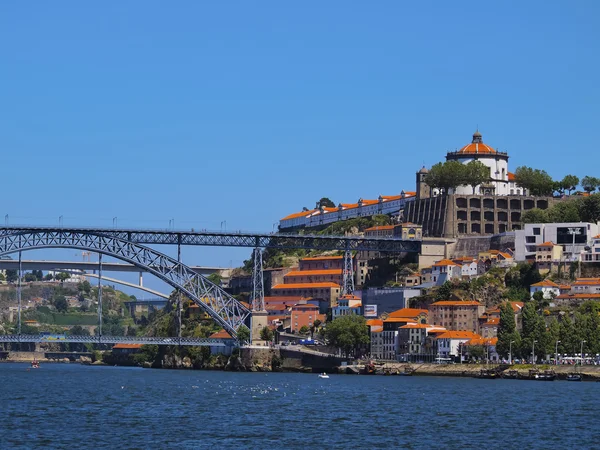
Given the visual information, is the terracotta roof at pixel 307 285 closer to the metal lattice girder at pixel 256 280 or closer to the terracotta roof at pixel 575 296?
the metal lattice girder at pixel 256 280

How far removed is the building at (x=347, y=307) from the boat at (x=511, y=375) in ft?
98.1

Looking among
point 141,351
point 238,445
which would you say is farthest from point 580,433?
point 141,351

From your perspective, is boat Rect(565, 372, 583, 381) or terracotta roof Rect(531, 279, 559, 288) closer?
boat Rect(565, 372, 583, 381)

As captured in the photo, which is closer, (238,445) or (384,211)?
(238,445)

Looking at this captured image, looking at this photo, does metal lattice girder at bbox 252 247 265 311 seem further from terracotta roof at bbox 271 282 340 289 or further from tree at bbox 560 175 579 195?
tree at bbox 560 175 579 195

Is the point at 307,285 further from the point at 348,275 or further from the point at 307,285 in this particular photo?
the point at 348,275

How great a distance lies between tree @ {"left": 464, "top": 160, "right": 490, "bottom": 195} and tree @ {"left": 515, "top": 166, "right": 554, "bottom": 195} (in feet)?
15.1

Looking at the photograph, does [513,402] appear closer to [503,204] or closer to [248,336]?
[248,336]

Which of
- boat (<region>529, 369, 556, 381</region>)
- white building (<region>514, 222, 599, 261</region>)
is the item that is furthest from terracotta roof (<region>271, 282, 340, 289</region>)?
boat (<region>529, 369, 556, 381</region>)

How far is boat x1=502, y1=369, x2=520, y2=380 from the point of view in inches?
4183

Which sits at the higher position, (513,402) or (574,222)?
(574,222)

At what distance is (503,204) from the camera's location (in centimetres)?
14625

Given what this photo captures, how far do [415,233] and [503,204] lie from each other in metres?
11.3

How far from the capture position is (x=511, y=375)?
107 metres
